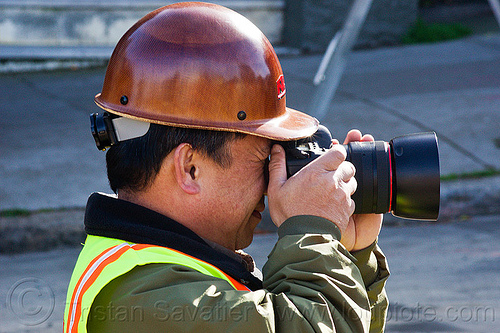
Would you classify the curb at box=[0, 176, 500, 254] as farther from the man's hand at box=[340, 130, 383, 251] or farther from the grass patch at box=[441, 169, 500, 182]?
the man's hand at box=[340, 130, 383, 251]

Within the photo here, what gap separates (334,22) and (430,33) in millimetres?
1421

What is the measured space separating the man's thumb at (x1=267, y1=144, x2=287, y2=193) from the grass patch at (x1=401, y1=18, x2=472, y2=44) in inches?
315

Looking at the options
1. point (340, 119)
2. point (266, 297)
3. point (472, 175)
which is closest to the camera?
point (266, 297)

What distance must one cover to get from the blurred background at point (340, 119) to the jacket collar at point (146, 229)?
2.31 metres

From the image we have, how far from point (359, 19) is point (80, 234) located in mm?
2600

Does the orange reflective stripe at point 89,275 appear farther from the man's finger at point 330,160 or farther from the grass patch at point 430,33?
the grass patch at point 430,33

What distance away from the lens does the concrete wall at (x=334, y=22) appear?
8938 mm

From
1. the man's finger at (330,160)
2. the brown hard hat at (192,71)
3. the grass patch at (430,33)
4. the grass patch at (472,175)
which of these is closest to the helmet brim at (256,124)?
the brown hard hat at (192,71)

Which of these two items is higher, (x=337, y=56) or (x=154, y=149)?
(x=154, y=149)

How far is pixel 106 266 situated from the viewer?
157 centimetres

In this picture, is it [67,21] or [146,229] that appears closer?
[146,229]

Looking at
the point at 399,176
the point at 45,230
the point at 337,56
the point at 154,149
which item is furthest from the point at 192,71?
the point at 337,56

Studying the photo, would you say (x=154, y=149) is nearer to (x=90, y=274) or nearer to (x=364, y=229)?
(x=90, y=274)

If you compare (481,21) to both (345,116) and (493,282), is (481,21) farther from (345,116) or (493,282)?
(493,282)
